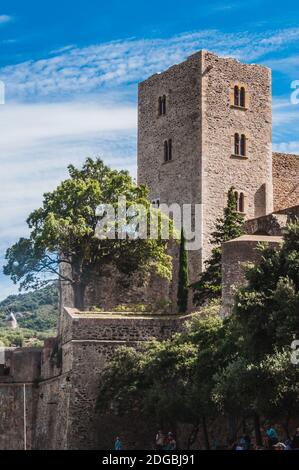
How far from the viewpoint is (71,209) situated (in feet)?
171

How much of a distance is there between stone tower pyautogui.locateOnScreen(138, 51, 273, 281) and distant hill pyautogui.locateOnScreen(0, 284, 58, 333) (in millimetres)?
71067

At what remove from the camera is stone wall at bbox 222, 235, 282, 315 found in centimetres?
4253

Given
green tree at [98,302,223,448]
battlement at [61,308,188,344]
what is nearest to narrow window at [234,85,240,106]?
battlement at [61,308,188,344]

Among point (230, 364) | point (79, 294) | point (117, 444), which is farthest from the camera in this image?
point (79, 294)

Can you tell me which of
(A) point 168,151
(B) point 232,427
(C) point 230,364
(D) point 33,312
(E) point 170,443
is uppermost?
(A) point 168,151

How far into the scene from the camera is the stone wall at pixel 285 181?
64625 mm

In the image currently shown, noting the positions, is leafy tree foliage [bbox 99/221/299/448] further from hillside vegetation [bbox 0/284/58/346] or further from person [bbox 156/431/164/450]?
hillside vegetation [bbox 0/284/58/346]

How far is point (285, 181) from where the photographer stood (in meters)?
65.1

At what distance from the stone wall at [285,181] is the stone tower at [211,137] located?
48.3 inches

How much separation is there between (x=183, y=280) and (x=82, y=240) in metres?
5.22

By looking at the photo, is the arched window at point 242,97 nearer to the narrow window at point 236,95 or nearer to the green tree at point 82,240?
the narrow window at point 236,95

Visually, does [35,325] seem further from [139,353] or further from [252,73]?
[139,353]

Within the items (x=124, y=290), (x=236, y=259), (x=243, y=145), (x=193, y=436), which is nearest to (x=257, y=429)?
(x=193, y=436)

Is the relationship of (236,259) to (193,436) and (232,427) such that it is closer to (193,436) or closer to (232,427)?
(193,436)
